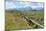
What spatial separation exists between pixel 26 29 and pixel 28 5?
40cm

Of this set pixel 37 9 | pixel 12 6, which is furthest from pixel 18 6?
pixel 37 9

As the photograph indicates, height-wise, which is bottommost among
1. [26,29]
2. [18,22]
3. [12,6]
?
[26,29]

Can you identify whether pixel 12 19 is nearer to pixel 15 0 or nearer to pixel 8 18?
pixel 8 18

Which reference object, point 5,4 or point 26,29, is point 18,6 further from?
point 26,29

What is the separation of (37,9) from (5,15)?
54 cm

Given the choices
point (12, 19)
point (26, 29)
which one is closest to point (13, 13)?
Answer: point (12, 19)

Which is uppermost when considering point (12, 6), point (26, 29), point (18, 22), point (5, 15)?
point (12, 6)

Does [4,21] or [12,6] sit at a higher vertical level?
[12,6]

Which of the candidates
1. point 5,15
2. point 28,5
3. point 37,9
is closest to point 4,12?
point 5,15

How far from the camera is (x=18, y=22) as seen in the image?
1.47m

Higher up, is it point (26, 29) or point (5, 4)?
point (5, 4)

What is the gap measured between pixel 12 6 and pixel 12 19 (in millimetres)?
209

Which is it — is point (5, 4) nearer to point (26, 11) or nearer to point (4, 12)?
point (4, 12)

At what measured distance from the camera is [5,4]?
1445 millimetres
